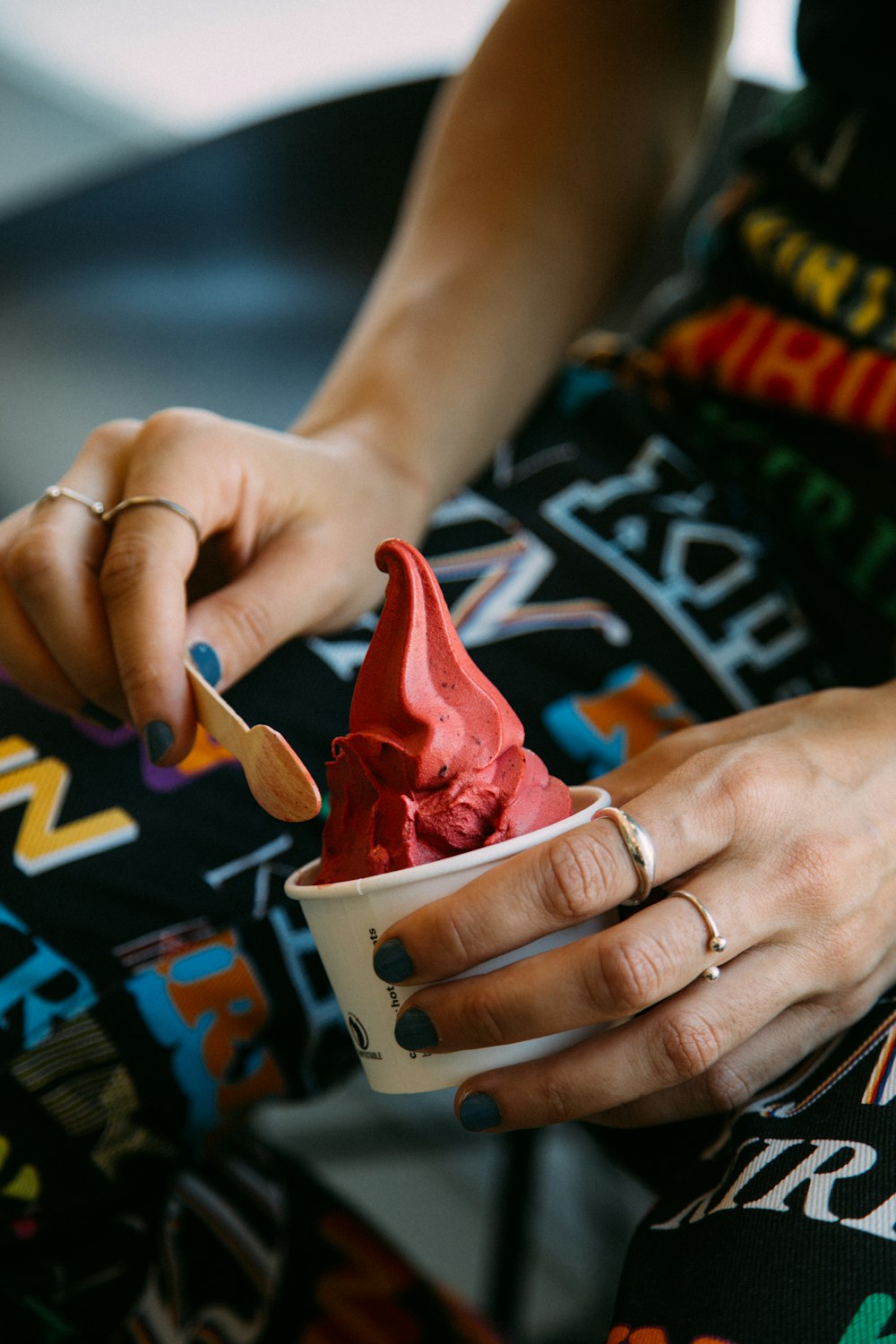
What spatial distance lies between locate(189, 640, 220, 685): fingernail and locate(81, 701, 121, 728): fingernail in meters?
0.08

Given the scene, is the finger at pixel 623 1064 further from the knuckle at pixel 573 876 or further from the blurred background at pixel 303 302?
the blurred background at pixel 303 302

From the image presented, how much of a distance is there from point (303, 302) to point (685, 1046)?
0.93 metres

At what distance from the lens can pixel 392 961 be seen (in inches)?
16.2

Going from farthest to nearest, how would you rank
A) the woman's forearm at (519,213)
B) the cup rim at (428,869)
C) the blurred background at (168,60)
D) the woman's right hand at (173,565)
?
the blurred background at (168,60)
the woman's forearm at (519,213)
the woman's right hand at (173,565)
the cup rim at (428,869)

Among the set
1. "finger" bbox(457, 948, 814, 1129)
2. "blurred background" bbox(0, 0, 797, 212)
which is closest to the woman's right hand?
"finger" bbox(457, 948, 814, 1129)

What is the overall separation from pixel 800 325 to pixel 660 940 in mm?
544

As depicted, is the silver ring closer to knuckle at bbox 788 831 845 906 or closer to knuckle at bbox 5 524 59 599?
knuckle at bbox 788 831 845 906

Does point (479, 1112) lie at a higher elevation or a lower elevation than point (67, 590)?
lower

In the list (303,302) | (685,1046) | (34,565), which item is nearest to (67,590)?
(34,565)

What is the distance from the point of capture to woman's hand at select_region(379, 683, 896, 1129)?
1.36 ft

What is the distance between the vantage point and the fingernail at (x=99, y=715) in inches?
22.7

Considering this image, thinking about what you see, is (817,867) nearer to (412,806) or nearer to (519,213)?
(412,806)

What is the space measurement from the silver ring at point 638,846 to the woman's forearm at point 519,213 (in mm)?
375

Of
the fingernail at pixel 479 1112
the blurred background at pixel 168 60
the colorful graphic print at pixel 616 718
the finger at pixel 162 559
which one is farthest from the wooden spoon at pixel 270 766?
the blurred background at pixel 168 60
